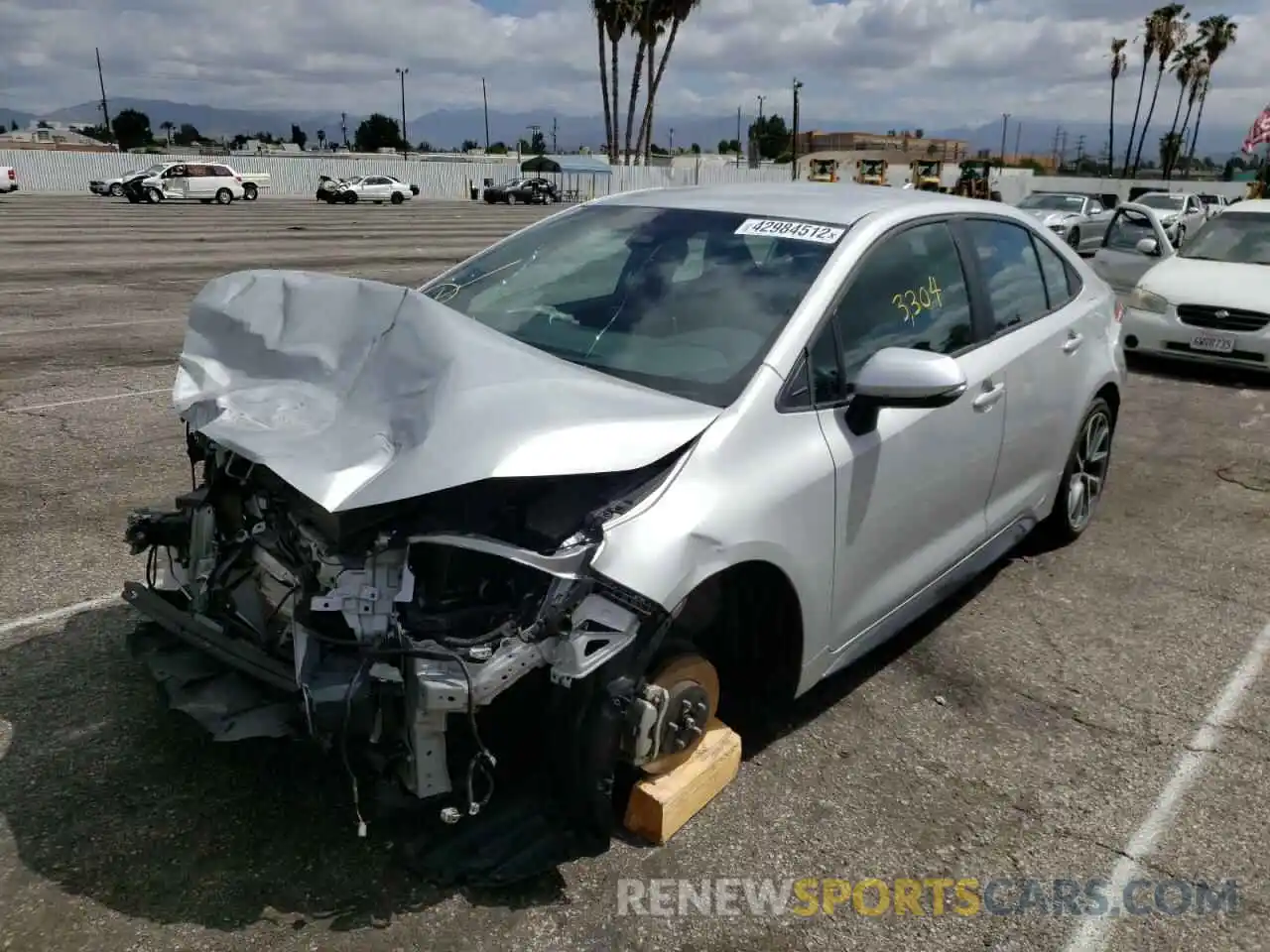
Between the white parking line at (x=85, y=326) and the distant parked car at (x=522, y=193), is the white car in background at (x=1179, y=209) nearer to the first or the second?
the white parking line at (x=85, y=326)

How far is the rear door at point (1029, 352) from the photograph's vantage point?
4.23m

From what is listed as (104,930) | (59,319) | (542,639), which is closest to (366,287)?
(542,639)

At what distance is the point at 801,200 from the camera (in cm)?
399

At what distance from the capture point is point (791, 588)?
3057 mm

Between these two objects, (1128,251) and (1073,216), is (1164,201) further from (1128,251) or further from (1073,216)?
(1128,251)

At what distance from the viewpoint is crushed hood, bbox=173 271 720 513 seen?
2.59 m

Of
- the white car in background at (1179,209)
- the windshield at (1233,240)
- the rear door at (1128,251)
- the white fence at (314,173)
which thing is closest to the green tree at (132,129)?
the white fence at (314,173)

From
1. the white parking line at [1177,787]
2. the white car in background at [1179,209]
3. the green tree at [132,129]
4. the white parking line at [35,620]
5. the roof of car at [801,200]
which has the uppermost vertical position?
the green tree at [132,129]

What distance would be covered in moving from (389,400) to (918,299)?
6.54 feet

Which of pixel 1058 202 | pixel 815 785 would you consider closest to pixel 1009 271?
pixel 815 785

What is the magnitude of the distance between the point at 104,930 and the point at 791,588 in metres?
1.99

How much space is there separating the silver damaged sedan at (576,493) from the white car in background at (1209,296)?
6.47 m

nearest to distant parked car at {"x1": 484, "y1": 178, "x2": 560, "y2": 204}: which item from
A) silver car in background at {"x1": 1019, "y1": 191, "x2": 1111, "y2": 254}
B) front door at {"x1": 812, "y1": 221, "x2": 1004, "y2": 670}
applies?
silver car in background at {"x1": 1019, "y1": 191, "x2": 1111, "y2": 254}

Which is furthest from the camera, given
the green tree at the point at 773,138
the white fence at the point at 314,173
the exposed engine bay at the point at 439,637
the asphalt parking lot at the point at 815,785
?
the green tree at the point at 773,138
